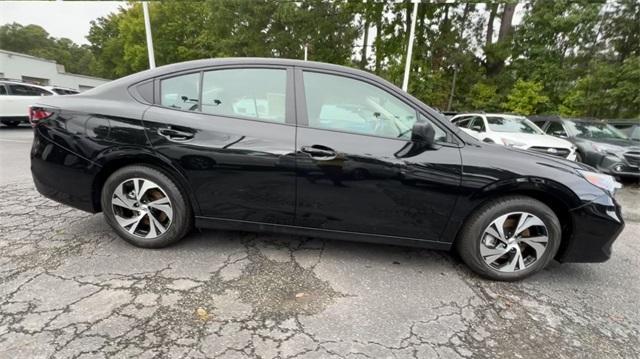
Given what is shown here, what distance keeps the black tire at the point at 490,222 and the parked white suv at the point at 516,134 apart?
384 cm

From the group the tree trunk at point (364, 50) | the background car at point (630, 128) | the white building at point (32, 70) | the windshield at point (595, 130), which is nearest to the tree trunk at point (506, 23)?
the tree trunk at point (364, 50)

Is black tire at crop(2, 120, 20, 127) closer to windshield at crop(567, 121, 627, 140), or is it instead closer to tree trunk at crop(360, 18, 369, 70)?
tree trunk at crop(360, 18, 369, 70)

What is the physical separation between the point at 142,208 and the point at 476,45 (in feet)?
66.8

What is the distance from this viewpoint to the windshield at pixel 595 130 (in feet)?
24.9

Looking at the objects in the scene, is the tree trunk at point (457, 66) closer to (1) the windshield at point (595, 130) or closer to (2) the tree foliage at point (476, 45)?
(2) the tree foliage at point (476, 45)

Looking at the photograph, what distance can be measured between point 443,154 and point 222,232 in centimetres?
218

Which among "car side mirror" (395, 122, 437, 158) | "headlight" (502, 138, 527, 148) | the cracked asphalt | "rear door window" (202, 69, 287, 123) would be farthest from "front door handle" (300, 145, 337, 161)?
"headlight" (502, 138, 527, 148)

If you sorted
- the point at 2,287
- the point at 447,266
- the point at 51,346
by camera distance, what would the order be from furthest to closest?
the point at 447,266 < the point at 2,287 < the point at 51,346

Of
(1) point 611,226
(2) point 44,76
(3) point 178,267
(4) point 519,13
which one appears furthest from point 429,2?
(2) point 44,76

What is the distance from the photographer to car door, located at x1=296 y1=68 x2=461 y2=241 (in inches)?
93.9

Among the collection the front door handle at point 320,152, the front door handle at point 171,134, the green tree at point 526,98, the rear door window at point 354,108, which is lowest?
the front door handle at point 320,152

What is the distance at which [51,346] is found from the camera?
1.72m

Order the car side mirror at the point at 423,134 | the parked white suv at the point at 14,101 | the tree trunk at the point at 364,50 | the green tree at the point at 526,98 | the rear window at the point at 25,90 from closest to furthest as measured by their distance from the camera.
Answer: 1. the car side mirror at the point at 423,134
2. the parked white suv at the point at 14,101
3. the rear window at the point at 25,90
4. the green tree at the point at 526,98
5. the tree trunk at the point at 364,50

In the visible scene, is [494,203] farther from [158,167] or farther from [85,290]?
[85,290]
